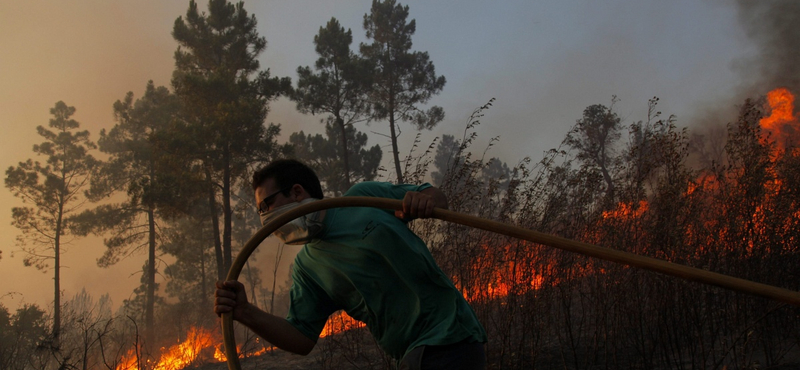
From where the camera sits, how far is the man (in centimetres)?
190

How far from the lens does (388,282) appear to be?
2010 mm

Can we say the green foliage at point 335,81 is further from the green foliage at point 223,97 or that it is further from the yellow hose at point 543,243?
the yellow hose at point 543,243

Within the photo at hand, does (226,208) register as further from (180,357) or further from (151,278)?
(151,278)

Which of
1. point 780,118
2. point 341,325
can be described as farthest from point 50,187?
point 780,118

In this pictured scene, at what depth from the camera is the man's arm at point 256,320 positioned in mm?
2098

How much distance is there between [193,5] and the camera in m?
21.8

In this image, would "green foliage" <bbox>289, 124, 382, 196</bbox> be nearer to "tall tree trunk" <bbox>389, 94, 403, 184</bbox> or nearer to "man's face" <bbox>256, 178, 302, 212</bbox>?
"tall tree trunk" <bbox>389, 94, 403, 184</bbox>

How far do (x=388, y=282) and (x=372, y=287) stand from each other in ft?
0.24

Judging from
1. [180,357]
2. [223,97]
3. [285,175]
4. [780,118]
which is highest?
[780,118]

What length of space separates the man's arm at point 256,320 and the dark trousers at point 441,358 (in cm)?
51

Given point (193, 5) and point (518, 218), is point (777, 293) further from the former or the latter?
point (193, 5)

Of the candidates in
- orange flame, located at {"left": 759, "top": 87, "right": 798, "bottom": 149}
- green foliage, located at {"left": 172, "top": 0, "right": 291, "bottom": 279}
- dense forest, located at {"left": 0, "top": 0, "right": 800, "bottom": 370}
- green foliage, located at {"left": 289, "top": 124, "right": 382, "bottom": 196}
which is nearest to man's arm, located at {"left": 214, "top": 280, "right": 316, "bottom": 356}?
dense forest, located at {"left": 0, "top": 0, "right": 800, "bottom": 370}

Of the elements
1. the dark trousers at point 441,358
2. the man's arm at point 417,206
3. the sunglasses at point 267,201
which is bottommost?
the dark trousers at point 441,358

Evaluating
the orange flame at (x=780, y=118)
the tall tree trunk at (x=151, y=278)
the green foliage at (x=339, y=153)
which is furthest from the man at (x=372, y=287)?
the orange flame at (x=780, y=118)
